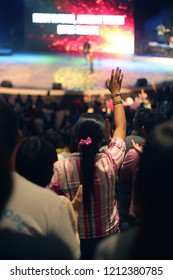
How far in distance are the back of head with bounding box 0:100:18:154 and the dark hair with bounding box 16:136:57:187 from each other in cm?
44

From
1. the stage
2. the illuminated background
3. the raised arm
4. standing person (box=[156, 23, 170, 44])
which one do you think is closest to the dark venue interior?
the raised arm

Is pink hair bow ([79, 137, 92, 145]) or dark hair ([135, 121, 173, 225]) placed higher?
dark hair ([135, 121, 173, 225])

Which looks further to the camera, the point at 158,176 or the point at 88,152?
the point at 88,152

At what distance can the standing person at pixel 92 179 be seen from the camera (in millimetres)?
1873

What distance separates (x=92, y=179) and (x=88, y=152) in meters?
0.12

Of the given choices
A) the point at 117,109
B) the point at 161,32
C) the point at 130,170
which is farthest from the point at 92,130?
the point at 161,32

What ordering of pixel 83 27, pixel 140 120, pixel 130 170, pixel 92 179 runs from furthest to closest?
pixel 83 27 < pixel 140 120 < pixel 130 170 < pixel 92 179

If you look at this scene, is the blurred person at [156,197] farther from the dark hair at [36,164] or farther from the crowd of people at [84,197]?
the dark hair at [36,164]

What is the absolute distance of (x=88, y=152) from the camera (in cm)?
188

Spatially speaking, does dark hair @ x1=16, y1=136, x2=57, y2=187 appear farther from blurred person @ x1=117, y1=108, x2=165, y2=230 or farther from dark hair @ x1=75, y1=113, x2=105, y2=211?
blurred person @ x1=117, y1=108, x2=165, y2=230

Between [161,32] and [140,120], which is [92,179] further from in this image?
[161,32]

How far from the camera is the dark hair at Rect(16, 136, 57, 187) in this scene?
1694 mm

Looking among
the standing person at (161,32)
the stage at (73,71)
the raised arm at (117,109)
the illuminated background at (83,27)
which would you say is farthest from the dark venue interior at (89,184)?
the standing person at (161,32)

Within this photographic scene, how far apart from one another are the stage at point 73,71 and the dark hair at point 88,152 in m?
7.79
